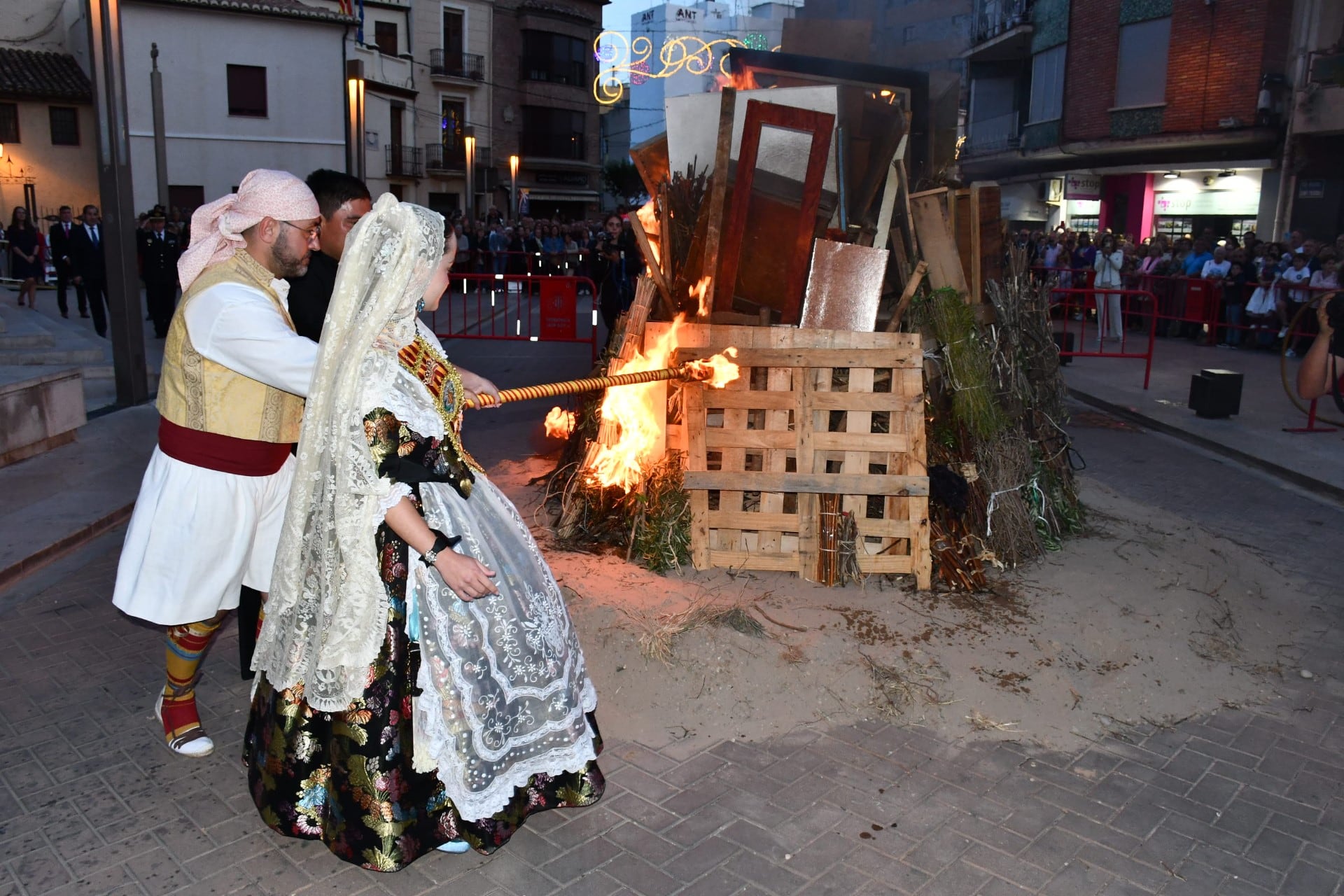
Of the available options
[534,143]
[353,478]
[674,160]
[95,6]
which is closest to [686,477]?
[674,160]

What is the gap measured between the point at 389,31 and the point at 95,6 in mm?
34042

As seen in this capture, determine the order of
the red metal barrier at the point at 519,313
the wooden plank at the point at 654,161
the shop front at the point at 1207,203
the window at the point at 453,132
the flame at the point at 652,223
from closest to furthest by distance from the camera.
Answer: the flame at the point at 652,223, the wooden plank at the point at 654,161, the red metal barrier at the point at 519,313, the shop front at the point at 1207,203, the window at the point at 453,132

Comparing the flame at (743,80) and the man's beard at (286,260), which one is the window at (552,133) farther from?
the man's beard at (286,260)

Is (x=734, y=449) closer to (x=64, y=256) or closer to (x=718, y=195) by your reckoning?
(x=718, y=195)

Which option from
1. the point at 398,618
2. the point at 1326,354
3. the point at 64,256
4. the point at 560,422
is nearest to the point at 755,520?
the point at 560,422

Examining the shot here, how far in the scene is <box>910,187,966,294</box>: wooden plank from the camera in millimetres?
6344

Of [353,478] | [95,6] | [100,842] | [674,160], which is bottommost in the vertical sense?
[100,842]

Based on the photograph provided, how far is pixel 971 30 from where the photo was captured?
3338cm

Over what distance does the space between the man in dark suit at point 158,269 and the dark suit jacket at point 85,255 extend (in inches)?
29.0

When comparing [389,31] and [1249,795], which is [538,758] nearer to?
[1249,795]

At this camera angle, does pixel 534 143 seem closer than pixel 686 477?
No

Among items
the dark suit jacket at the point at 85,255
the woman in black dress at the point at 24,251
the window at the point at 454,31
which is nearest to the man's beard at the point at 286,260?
the dark suit jacket at the point at 85,255

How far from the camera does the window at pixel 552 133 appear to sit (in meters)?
49.1

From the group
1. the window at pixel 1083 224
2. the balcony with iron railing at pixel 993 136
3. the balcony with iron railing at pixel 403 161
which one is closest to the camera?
the window at pixel 1083 224
